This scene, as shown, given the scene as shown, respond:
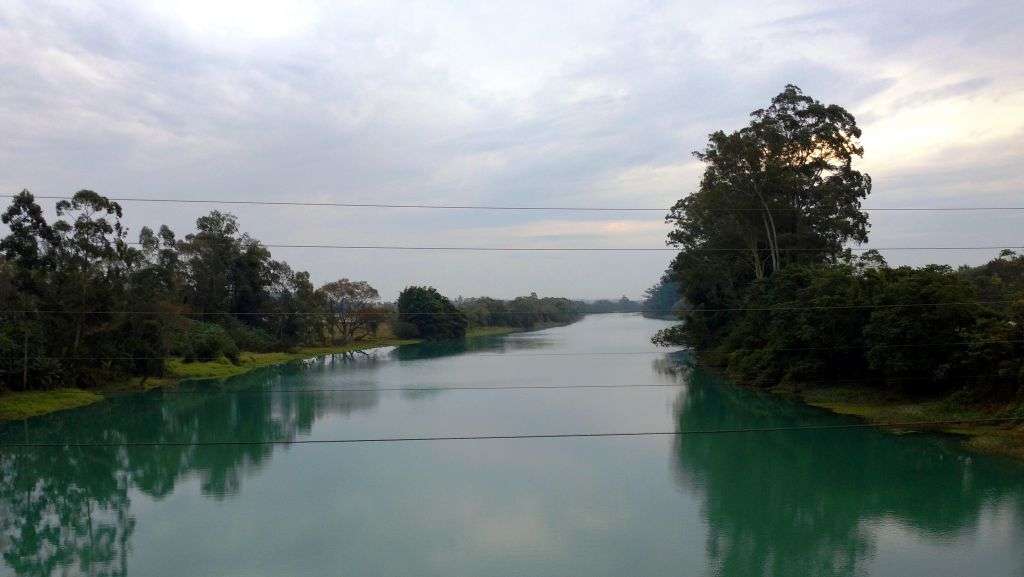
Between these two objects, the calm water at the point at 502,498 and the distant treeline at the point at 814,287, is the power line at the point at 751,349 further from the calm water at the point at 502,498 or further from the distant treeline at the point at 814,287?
the calm water at the point at 502,498

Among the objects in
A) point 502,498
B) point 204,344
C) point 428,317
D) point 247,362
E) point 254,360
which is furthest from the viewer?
point 428,317

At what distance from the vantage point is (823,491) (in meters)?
14.6

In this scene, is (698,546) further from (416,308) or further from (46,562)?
(416,308)

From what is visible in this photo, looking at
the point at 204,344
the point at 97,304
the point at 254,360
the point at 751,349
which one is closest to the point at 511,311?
the point at 254,360

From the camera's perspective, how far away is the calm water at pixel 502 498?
36.7ft

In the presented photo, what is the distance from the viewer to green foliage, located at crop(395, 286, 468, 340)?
59.9m

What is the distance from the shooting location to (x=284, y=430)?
21.7 meters

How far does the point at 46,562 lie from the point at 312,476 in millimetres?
5322

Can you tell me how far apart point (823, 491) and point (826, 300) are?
9.91 meters

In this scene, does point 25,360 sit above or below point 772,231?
below

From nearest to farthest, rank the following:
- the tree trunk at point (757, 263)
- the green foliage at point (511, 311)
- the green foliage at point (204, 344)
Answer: the tree trunk at point (757, 263) → the green foliage at point (204, 344) → the green foliage at point (511, 311)

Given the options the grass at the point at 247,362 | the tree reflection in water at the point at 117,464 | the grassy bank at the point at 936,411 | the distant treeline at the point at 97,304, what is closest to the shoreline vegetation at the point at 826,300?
the grassy bank at the point at 936,411

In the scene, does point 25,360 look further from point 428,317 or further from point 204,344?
point 428,317

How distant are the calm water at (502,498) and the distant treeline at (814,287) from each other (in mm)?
2277
